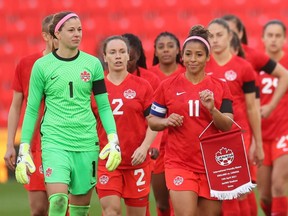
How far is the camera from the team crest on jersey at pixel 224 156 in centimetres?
950

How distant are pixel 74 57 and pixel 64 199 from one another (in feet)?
4.29

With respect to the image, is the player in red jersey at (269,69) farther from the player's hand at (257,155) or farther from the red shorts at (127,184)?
the red shorts at (127,184)

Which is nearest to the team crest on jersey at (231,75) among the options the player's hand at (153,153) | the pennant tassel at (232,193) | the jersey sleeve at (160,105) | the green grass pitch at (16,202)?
the player's hand at (153,153)

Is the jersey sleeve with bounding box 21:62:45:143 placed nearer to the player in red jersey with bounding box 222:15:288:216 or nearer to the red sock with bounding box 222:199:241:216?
the red sock with bounding box 222:199:241:216

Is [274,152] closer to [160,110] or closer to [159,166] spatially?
[159,166]

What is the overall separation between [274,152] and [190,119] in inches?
140

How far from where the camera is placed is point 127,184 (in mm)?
10391

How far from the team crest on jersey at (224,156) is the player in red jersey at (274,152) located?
10.1 feet

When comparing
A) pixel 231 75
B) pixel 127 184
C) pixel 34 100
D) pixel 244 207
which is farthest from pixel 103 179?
pixel 231 75

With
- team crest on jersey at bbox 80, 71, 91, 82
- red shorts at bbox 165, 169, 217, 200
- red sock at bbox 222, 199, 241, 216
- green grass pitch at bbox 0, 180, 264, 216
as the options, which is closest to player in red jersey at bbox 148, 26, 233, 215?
red shorts at bbox 165, 169, 217, 200

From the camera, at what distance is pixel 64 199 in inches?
351

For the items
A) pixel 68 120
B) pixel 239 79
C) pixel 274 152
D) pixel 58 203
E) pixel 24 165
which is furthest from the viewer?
pixel 274 152

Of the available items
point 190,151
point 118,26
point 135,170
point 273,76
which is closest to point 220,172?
point 190,151

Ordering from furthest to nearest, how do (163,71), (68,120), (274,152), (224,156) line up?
(274,152) < (163,71) < (224,156) < (68,120)
